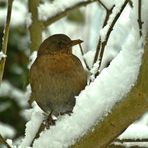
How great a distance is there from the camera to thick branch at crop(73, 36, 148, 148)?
1669 millimetres

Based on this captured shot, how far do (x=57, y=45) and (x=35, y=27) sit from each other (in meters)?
0.30

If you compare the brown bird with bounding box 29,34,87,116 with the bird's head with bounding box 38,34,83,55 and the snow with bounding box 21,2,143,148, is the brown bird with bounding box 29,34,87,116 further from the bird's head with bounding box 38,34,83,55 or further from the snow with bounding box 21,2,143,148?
the snow with bounding box 21,2,143,148

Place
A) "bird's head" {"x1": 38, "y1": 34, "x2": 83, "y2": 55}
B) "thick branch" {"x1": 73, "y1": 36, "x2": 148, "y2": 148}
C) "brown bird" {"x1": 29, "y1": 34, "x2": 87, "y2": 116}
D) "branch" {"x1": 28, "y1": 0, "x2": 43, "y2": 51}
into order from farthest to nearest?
"branch" {"x1": 28, "y1": 0, "x2": 43, "y2": 51}
"bird's head" {"x1": 38, "y1": 34, "x2": 83, "y2": 55}
"brown bird" {"x1": 29, "y1": 34, "x2": 87, "y2": 116}
"thick branch" {"x1": 73, "y1": 36, "x2": 148, "y2": 148}

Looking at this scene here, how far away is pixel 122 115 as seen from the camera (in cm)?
172

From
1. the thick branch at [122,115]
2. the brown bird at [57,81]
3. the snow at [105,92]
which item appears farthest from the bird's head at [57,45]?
the thick branch at [122,115]

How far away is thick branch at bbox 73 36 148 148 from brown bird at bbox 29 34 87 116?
30.2 inches

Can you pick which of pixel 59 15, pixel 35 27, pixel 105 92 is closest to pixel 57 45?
pixel 35 27

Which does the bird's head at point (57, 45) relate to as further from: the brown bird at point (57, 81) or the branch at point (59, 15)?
the branch at point (59, 15)

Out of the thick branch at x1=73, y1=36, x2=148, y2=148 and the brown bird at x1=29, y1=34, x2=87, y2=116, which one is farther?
Answer: the brown bird at x1=29, y1=34, x2=87, y2=116

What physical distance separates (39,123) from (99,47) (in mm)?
431

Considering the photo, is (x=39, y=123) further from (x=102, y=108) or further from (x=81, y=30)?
(x=81, y=30)

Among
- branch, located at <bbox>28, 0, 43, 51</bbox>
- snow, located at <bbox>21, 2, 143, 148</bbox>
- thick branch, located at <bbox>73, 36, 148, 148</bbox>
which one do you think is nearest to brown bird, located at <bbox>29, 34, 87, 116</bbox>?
branch, located at <bbox>28, 0, 43, 51</bbox>

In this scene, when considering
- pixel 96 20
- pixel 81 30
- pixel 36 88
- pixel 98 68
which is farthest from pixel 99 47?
pixel 81 30

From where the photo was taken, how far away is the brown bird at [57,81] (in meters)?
2.57
